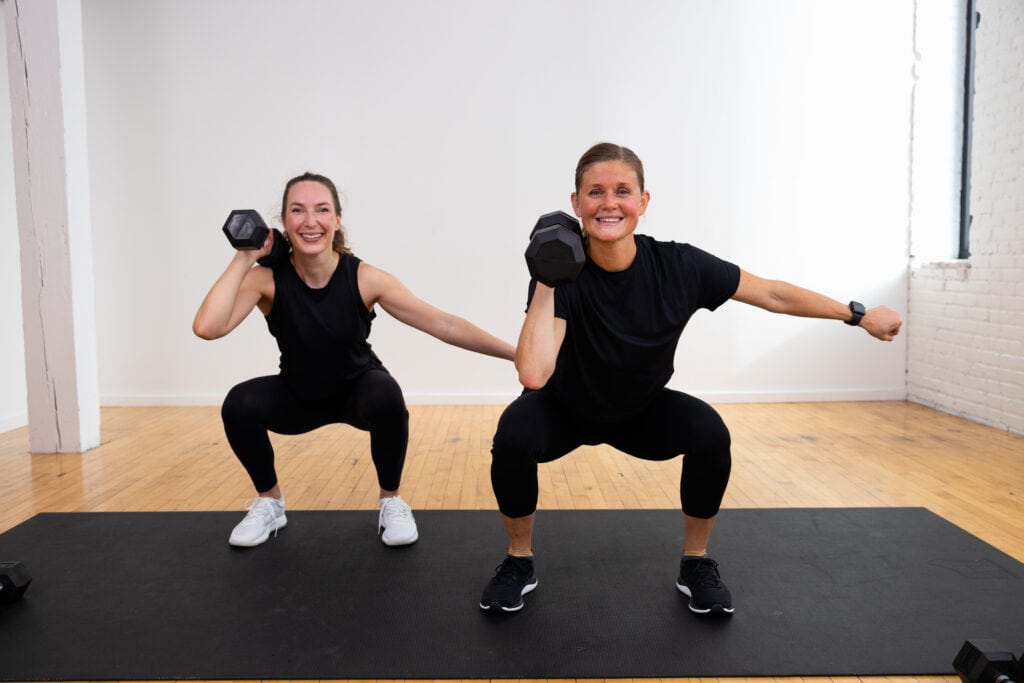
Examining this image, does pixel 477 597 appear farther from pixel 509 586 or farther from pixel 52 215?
pixel 52 215

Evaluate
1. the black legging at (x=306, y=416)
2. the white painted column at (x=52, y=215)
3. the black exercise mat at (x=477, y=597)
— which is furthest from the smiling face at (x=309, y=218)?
the white painted column at (x=52, y=215)

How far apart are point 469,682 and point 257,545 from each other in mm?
1039

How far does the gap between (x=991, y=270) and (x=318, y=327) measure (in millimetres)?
3545

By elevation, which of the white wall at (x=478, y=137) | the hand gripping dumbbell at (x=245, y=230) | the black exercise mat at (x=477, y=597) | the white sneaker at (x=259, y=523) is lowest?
the black exercise mat at (x=477, y=597)

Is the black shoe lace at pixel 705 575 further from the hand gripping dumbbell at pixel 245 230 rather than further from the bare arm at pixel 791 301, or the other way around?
the hand gripping dumbbell at pixel 245 230

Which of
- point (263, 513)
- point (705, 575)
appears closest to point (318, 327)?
point (263, 513)

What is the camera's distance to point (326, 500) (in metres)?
2.98

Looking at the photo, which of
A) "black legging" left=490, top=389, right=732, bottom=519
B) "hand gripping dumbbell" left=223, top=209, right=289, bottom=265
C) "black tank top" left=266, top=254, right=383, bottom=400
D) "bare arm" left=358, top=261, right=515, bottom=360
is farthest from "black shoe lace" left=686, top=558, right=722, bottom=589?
"hand gripping dumbbell" left=223, top=209, right=289, bottom=265

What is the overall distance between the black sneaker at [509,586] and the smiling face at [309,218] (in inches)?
42.3

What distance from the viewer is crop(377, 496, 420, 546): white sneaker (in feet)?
7.89

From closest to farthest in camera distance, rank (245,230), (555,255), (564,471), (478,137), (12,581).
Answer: (555,255) → (12,581) → (245,230) → (564,471) → (478,137)

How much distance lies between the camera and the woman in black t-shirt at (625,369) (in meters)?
1.97

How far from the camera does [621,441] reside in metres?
2.12

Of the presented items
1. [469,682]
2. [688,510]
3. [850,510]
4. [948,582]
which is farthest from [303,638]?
[850,510]
